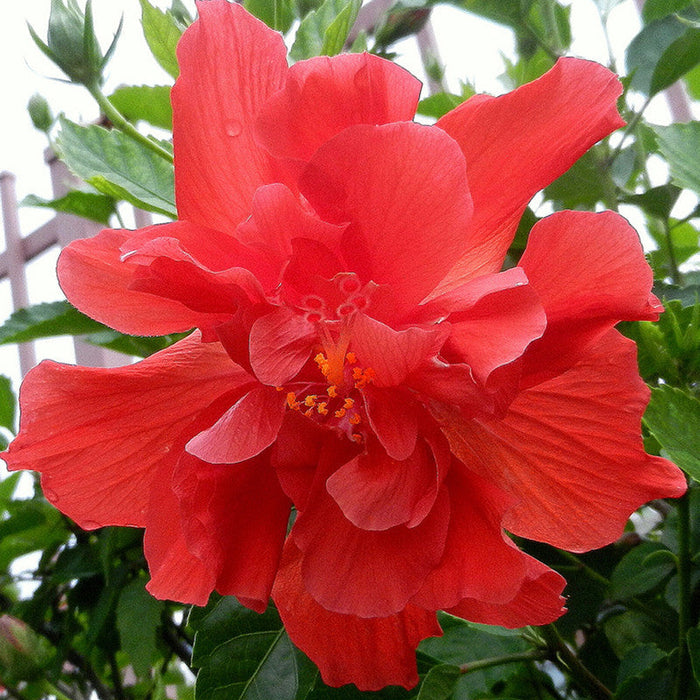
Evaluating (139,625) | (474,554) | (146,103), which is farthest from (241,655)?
(146,103)

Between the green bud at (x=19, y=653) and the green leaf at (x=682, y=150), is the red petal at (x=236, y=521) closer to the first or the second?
the green leaf at (x=682, y=150)

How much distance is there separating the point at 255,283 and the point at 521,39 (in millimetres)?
682

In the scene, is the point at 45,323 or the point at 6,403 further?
the point at 6,403

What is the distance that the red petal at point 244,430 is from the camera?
1.41 feet

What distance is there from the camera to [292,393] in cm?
47

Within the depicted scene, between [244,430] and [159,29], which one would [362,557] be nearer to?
[244,430]

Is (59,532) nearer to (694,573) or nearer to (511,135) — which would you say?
(694,573)

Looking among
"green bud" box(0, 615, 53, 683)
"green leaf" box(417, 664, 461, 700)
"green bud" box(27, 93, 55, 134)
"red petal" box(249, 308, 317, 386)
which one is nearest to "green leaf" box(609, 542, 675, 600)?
"green leaf" box(417, 664, 461, 700)

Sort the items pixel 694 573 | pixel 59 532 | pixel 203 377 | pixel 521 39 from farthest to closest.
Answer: pixel 59 532 → pixel 521 39 → pixel 694 573 → pixel 203 377

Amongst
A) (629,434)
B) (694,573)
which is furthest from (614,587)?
(629,434)

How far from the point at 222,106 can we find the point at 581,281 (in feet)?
0.76

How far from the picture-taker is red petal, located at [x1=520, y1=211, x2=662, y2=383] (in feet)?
1.35

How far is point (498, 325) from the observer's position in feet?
1.35

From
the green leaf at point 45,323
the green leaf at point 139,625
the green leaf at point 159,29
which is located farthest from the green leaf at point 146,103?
the green leaf at point 139,625
